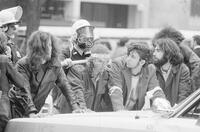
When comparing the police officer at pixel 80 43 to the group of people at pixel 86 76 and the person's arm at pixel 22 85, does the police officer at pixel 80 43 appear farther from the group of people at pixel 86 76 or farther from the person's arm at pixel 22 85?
the person's arm at pixel 22 85

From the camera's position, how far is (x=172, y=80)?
31.8 feet

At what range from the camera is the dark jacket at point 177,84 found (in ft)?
31.6

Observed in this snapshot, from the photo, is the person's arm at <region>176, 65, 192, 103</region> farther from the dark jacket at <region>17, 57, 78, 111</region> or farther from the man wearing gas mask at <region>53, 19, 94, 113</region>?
the dark jacket at <region>17, 57, 78, 111</region>

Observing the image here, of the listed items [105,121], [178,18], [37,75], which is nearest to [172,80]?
[37,75]

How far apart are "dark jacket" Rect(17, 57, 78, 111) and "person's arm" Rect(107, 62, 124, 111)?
2.74ft

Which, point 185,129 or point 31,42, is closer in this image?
point 185,129

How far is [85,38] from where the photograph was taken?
9.51 meters

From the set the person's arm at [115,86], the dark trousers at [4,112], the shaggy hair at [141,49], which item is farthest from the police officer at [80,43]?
the dark trousers at [4,112]

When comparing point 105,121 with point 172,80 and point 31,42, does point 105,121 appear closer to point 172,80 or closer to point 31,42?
point 31,42

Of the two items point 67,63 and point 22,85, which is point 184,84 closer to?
point 67,63

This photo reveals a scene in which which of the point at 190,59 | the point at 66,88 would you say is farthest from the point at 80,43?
the point at 190,59

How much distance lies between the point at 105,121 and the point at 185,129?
787 millimetres

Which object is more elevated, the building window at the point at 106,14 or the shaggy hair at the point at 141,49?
the shaggy hair at the point at 141,49

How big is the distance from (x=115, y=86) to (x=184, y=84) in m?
1.32
